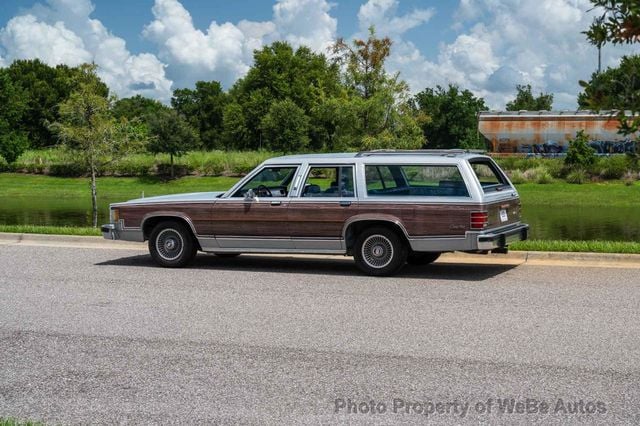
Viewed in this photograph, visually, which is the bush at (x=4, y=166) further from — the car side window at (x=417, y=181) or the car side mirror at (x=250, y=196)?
the car side window at (x=417, y=181)

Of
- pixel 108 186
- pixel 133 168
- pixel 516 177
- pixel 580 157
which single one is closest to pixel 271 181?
pixel 516 177

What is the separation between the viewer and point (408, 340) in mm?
7953

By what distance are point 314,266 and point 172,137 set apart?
136 feet

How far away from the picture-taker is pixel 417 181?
39.7 feet

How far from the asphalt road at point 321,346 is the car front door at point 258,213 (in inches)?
22.7

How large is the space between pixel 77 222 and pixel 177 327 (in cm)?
2132

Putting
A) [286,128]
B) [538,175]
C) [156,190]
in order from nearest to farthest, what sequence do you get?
[538,175] → [156,190] → [286,128]

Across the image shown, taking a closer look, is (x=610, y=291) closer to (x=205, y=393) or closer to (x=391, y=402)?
(x=391, y=402)

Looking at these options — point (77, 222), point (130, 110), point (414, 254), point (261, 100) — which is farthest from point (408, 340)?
point (130, 110)

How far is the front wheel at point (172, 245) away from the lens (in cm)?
1296

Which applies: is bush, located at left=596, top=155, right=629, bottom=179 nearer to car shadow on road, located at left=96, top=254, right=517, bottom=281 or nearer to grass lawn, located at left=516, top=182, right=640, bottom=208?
grass lawn, located at left=516, top=182, right=640, bottom=208

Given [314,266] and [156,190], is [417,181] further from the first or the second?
[156,190]

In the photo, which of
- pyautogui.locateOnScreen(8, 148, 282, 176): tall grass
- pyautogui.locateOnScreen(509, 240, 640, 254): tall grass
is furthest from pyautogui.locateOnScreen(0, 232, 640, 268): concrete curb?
pyautogui.locateOnScreen(8, 148, 282, 176): tall grass

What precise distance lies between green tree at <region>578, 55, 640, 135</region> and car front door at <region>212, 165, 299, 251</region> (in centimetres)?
751
